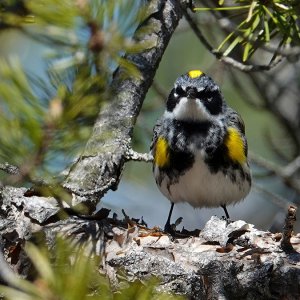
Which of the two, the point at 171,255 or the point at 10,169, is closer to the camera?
the point at 10,169

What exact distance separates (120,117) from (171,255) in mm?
564

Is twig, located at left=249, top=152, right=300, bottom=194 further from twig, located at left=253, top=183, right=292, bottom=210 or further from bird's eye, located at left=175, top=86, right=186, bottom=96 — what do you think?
bird's eye, located at left=175, top=86, right=186, bottom=96

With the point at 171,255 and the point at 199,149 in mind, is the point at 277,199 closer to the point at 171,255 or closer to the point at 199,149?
the point at 199,149

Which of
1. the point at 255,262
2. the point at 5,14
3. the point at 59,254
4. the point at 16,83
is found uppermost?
the point at 5,14

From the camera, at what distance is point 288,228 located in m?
2.42

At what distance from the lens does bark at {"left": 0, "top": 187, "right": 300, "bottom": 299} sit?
8.75ft

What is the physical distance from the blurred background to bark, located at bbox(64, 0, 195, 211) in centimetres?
32

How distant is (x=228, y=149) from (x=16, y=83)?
2.16m

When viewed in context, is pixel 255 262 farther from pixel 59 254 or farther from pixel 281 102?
pixel 281 102

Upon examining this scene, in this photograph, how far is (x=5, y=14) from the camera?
2518mm

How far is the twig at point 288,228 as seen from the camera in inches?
89.4

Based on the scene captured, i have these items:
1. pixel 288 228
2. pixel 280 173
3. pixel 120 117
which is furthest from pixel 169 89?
pixel 288 228

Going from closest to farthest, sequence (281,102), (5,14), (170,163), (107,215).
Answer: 1. (5,14)
2. (107,215)
3. (170,163)
4. (281,102)

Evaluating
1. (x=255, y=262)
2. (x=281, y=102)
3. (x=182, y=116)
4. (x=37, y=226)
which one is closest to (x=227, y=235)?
(x=255, y=262)
